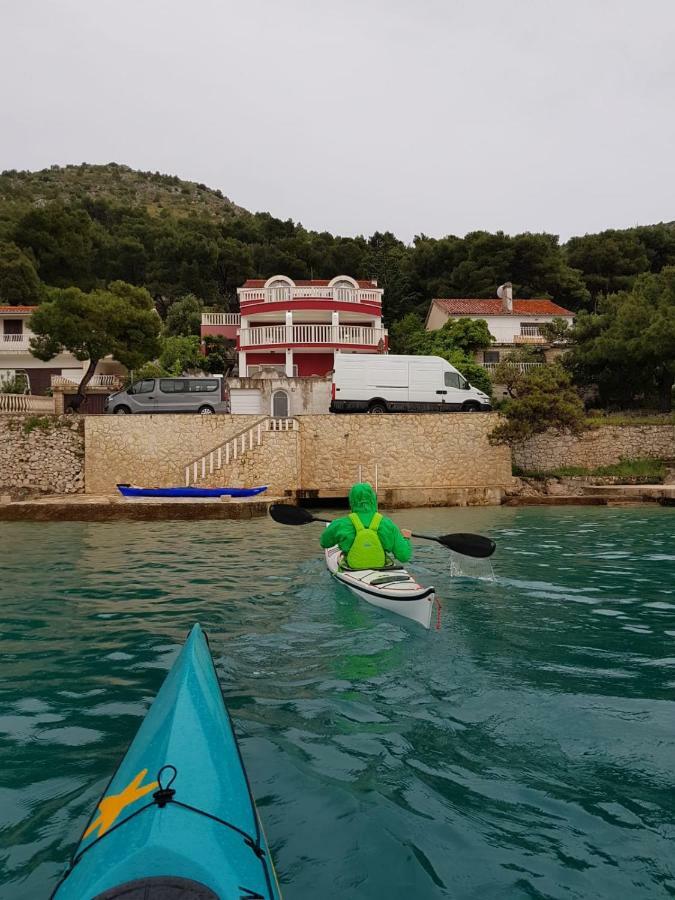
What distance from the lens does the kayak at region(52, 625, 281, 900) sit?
105 inches

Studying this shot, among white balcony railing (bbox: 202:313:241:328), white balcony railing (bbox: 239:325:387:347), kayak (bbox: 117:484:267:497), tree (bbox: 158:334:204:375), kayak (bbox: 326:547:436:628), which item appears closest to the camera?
kayak (bbox: 326:547:436:628)

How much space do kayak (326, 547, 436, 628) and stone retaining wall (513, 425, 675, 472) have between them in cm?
2016

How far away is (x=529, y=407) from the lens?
2580cm

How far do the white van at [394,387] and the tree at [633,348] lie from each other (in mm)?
8926

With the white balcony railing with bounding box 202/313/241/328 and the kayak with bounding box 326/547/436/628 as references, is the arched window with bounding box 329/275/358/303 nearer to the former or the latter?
the white balcony railing with bounding box 202/313/241/328

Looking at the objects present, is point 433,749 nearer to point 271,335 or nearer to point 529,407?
point 529,407

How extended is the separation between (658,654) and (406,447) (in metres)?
19.0

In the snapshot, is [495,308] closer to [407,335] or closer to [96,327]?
[407,335]

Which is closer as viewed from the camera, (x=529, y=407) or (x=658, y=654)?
(x=658, y=654)

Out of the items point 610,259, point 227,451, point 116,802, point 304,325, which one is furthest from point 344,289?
point 116,802

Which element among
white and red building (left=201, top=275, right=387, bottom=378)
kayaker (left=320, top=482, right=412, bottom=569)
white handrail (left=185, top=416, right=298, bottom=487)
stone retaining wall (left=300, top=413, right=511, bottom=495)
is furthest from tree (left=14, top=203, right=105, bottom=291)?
kayaker (left=320, top=482, right=412, bottom=569)

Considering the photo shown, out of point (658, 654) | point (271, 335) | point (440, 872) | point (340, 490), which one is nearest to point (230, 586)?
point (658, 654)

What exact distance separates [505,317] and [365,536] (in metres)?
34.9

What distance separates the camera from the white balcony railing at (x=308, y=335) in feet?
121
